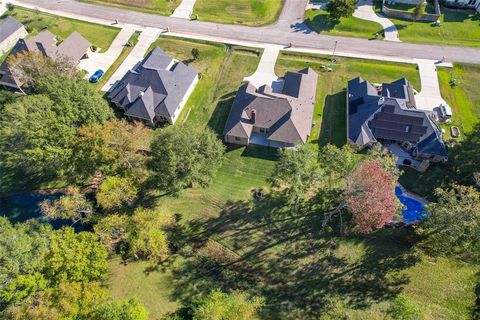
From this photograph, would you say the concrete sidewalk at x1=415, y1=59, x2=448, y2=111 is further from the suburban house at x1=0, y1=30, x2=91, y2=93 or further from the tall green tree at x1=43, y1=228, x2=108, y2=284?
the suburban house at x1=0, y1=30, x2=91, y2=93

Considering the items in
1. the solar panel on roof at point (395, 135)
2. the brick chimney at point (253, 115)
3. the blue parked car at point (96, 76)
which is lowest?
the solar panel on roof at point (395, 135)

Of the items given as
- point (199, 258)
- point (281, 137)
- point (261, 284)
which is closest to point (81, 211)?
point (199, 258)

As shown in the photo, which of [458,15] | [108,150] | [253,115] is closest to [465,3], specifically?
[458,15]

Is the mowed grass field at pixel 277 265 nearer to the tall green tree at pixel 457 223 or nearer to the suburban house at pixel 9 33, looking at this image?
the tall green tree at pixel 457 223

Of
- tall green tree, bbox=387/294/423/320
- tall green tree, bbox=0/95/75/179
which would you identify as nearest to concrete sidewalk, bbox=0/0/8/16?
tall green tree, bbox=0/95/75/179

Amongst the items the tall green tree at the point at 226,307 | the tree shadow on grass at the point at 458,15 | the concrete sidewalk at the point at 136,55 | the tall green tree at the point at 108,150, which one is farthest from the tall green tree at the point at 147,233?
the tree shadow on grass at the point at 458,15

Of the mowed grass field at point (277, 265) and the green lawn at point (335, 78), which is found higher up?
the green lawn at point (335, 78)

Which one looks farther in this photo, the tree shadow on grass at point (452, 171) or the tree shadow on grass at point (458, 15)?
the tree shadow on grass at point (458, 15)

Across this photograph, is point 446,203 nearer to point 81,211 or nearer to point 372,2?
point 81,211
